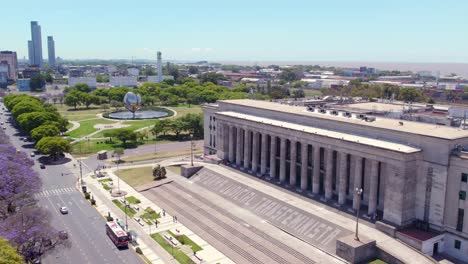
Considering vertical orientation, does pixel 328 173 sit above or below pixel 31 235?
above

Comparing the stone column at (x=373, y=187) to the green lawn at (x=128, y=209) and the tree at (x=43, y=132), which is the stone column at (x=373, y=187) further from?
the tree at (x=43, y=132)

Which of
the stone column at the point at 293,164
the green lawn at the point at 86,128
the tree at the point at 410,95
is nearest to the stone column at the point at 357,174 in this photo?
the stone column at the point at 293,164

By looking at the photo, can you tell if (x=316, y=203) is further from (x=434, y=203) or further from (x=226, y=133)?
(x=226, y=133)

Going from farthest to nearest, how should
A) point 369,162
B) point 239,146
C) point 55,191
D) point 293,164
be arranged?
1. point 239,146
2. point 55,191
3. point 293,164
4. point 369,162

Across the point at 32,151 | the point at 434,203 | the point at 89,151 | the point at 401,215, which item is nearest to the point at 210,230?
the point at 401,215

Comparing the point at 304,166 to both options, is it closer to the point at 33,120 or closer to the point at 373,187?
the point at 373,187

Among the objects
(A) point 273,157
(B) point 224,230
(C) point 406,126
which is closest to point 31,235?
(B) point 224,230
